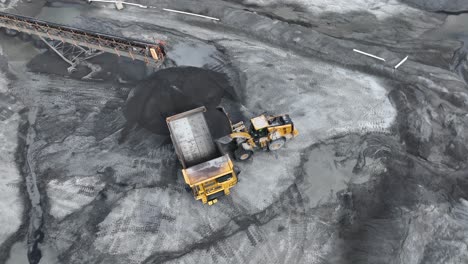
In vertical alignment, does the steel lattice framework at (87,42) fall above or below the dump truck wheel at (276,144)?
above

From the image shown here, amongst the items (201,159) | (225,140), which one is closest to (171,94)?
(201,159)

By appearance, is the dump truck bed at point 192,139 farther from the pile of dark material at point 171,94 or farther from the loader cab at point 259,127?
the loader cab at point 259,127

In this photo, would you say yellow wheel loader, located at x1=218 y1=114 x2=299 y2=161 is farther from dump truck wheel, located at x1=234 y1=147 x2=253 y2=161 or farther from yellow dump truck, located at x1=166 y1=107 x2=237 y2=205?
yellow dump truck, located at x1=166 y1=107 x2=237 y2=205

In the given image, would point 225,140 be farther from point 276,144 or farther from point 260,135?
point 276,144

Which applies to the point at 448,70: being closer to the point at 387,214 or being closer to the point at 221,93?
the point at 387,214

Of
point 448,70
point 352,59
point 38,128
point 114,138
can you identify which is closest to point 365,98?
point 352,59

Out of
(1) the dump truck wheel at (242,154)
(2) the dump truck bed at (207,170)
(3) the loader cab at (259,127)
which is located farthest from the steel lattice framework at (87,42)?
(2) the dump truck bed at (207,170)
